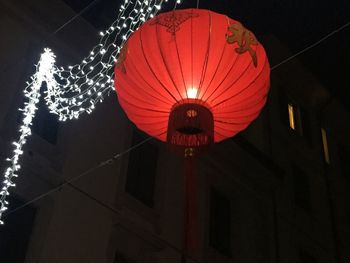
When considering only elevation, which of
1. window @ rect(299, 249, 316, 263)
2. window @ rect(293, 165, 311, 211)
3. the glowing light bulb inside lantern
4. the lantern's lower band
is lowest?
the lantern's lower band

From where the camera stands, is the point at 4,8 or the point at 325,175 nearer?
the point at 4,8

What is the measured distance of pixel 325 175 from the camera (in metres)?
16.5

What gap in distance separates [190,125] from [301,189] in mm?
11403

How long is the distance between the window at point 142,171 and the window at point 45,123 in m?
1.82

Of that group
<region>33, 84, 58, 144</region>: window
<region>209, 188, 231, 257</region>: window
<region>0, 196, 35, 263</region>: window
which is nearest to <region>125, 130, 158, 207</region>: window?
<region>33, 84, 58, 144</region>: window

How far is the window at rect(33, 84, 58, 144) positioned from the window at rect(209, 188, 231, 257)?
14.4ft

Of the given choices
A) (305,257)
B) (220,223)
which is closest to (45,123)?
(220,223)

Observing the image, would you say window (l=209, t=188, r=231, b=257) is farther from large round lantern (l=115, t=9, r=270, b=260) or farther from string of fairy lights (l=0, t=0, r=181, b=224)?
large round lantern (l=115, t=9, r=270, b=260)

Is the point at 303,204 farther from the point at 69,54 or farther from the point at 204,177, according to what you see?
the point at 69,54

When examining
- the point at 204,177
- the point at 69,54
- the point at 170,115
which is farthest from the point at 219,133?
the point at 204,177

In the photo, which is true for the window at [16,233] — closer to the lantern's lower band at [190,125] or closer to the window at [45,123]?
the window at [45,123]

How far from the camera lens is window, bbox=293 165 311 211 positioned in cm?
1512

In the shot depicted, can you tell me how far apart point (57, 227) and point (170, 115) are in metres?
4.48

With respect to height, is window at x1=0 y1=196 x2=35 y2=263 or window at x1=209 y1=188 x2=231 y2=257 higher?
window at x1=209 y1=188 x2=231 y2=257
